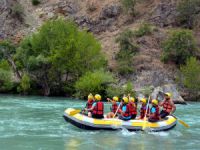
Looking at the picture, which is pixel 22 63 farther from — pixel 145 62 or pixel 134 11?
pixel 134 11

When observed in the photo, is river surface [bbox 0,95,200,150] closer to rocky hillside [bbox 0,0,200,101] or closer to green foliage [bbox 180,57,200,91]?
green foliage [bbox 180,57,200,91]

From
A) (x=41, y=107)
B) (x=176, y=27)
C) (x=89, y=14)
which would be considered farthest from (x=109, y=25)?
(x=41, y=107)

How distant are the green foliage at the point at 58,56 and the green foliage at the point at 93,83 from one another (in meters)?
2.99

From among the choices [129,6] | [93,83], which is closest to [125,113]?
[93,83]

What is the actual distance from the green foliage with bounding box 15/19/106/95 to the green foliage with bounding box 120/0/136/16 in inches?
480

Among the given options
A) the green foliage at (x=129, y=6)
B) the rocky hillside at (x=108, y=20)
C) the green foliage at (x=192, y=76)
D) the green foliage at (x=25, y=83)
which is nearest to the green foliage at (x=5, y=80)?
the green foliage at (x=25, y=83)

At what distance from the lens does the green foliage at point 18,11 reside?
180ft

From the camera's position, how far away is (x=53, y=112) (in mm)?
26531

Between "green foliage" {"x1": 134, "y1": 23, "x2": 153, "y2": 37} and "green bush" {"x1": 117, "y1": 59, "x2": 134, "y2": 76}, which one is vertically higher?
"green foliage" {"x1": 134, "y1": 23, "x2": 153, "y2": 37}

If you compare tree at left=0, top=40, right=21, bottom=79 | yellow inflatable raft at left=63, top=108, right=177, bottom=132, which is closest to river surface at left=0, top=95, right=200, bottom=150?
yellow inflatable raft at left=63, top=108, right=177, bottom=132

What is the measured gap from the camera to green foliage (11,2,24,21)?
5478 cm

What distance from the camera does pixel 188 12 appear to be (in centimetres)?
5069

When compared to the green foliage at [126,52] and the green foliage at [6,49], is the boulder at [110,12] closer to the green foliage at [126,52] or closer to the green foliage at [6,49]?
the green foliage at [126,52]

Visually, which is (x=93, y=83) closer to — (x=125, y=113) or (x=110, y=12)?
(x=125, y=113)
